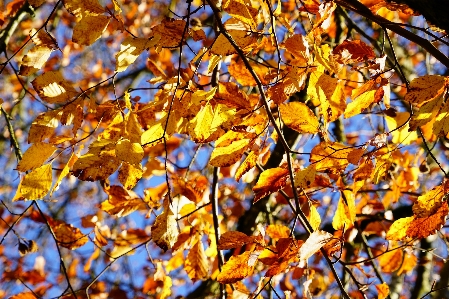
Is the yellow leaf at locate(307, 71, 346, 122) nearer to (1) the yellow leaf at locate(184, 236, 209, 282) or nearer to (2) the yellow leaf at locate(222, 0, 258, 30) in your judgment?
(2) the yellow leaf at locate(222, 0, 258, 30)

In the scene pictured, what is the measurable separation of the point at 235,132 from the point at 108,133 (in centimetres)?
36

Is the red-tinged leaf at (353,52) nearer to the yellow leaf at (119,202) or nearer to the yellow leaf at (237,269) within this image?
the yellow leaf at (237,269)

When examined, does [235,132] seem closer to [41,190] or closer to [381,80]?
[381,80]

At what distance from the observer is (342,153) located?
1.19m

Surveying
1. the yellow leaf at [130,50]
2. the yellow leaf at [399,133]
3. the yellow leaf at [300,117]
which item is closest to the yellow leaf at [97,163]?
the yellow leaf at [130,50]

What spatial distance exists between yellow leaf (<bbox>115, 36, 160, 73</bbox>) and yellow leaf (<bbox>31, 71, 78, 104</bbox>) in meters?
0.19

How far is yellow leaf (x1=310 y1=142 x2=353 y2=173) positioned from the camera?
3.90 ft

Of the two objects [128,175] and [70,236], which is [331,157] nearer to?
[128,175]

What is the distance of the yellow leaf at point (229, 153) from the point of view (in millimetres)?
1137

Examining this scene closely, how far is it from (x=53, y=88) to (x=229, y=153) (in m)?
0.44

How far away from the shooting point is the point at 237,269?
1128mm

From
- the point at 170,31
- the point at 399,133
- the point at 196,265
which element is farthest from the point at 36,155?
the point at 399,133

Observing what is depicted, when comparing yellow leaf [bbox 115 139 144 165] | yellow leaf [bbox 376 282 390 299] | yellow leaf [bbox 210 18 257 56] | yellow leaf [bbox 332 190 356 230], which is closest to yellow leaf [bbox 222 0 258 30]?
yellow leaf [bbox 210 18 257 56]

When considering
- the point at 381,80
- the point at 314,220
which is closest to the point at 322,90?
the point at 381,80
